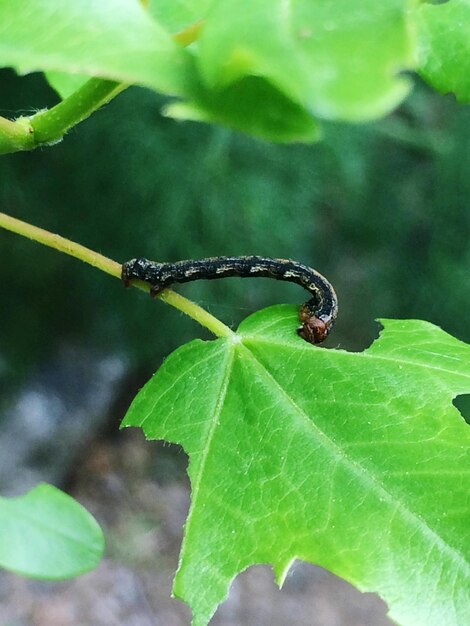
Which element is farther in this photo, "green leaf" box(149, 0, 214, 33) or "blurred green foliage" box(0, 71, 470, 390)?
"blurred green foliage" box(0, 71, 470, 390)

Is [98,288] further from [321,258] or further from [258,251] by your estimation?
[321,258]

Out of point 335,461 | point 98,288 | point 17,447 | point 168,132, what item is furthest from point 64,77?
point 17,447

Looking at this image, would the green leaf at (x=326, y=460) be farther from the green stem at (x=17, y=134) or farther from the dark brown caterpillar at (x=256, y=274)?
the green stem at (x=17, y=134)

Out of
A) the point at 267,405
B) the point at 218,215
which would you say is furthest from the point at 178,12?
the point at 218,215

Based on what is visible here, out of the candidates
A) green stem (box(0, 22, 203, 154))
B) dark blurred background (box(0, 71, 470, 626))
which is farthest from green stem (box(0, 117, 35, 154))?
dark blurred background (box(0, 71, 470, 626))

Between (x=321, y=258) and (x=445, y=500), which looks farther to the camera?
(x=321, y=258)

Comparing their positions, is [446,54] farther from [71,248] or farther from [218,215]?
[218,215]

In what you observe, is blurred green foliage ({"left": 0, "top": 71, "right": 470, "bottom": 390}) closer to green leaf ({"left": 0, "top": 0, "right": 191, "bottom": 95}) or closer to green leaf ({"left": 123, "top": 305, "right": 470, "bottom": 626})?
green leaf ({"left": 123, "top": 305, "right": 470, "bottom": 626})
